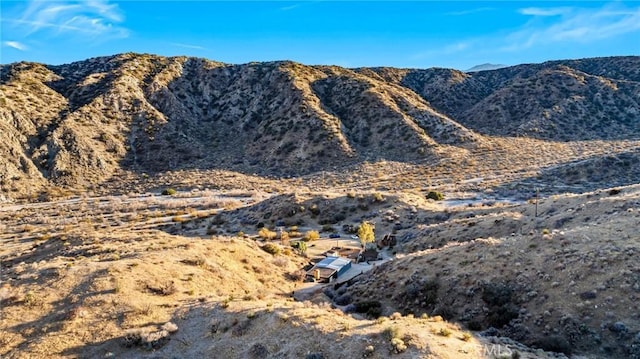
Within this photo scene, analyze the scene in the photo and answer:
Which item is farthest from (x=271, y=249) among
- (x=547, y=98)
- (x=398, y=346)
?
(x=547, y=98)

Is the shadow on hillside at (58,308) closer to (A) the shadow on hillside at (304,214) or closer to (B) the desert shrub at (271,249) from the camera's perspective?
(B) the desert shrub at (271,249)

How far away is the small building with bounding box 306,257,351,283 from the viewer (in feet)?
108

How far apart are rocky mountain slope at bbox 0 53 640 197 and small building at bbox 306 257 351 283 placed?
5753cm

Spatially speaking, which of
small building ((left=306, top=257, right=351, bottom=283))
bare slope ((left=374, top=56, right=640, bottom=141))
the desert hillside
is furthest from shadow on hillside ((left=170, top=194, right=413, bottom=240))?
bare slope ((left=374, top=56, right=640, bottom=141))

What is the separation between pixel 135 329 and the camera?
20891 mm

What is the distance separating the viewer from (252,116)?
11712 cm

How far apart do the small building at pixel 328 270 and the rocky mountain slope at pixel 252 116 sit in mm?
57527

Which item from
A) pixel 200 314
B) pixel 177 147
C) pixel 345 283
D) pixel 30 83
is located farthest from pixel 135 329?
pixel 30 83

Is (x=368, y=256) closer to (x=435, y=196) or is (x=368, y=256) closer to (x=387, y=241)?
(x=387, y=241)

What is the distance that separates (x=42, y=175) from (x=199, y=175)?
28.5 m

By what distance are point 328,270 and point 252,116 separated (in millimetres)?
88937

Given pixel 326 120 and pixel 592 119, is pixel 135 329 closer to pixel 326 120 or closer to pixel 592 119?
pixel 326 120

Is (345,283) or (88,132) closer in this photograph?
(345,283)

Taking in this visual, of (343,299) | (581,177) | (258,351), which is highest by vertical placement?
(258,351)
